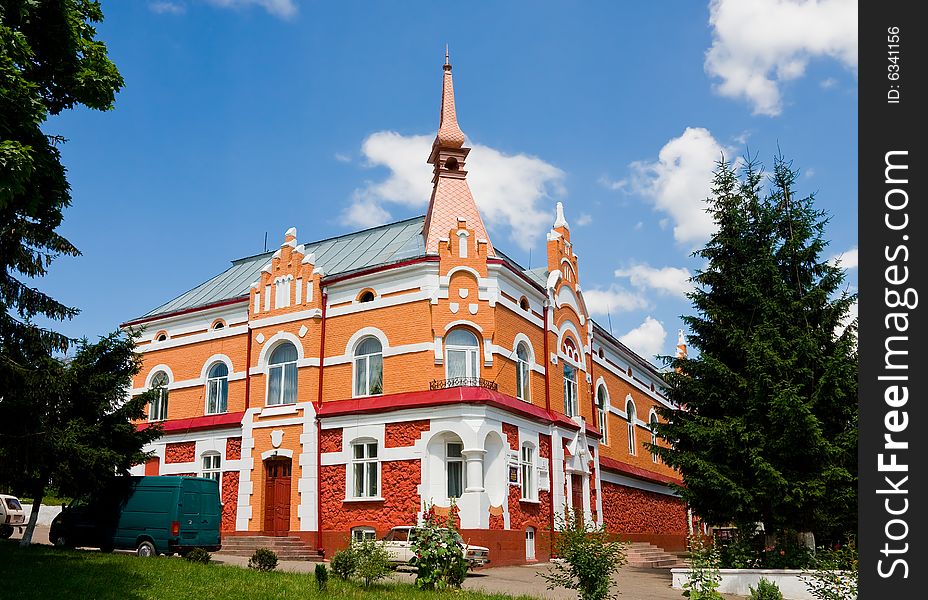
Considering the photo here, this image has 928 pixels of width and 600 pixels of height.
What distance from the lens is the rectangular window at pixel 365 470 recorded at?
25.8 meters

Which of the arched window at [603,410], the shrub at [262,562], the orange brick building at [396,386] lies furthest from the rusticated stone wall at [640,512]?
the shrub at [262,562]

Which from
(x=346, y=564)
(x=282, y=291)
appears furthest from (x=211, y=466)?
(x=346, y=564)

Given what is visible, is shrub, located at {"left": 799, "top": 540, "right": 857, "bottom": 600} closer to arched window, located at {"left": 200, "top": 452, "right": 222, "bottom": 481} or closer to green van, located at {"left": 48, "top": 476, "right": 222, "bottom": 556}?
green van, located at {"left": 48, "top": 476, "right": 222, "bottom": 556}

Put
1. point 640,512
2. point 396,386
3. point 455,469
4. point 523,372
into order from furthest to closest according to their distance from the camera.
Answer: point 640,512
point 523,372
point 396,386
point 455,469

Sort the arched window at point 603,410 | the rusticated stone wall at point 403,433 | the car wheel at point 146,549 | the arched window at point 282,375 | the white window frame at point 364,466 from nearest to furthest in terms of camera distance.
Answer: the car wheel at point 146,549 < the rusticated stone wall at point 403,433 < the white window frame at point 364,466 < the arched window at point 282,375 < the arched window at point 603,410

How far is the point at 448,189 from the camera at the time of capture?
98.4 feet

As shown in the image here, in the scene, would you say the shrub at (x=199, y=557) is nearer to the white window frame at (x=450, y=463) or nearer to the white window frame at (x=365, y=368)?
the white window frame at (x=450, y=463)

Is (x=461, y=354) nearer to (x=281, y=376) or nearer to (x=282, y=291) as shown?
(x=281, y=376)

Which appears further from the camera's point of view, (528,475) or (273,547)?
(528,475)

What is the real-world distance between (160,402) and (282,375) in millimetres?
7070

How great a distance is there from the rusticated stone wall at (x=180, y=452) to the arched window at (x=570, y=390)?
14.4 metres

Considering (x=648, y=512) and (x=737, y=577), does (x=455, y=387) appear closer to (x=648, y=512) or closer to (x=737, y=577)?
(x=737, y=577)
